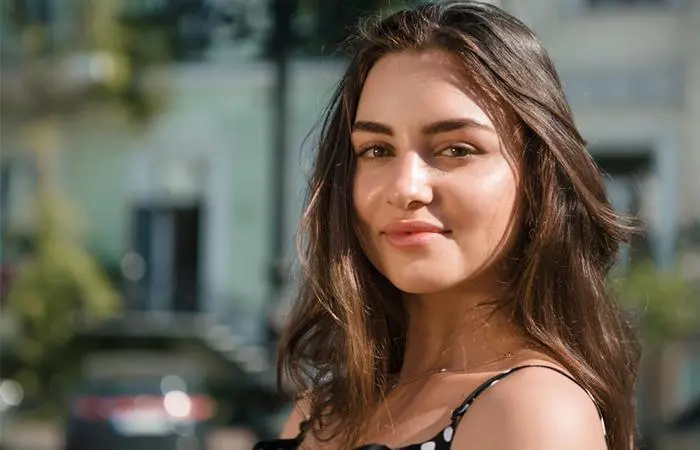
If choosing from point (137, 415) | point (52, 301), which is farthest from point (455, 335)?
point (52, 301)

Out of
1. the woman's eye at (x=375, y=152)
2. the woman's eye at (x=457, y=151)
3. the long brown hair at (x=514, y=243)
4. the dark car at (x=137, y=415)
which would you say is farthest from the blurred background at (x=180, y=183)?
the woman's eye at (x=457, y=151)

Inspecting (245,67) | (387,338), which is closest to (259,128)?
(245,67)

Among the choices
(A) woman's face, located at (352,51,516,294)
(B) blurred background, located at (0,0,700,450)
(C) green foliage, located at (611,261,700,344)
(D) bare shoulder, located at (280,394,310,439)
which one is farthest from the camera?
(B) blurred background, located at (0,0,700,450)

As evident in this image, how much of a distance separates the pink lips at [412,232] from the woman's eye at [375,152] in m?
0.09

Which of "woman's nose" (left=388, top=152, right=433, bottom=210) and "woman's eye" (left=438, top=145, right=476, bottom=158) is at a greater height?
"woman's eye" (left=438, top=145, right=476, bottom=158)

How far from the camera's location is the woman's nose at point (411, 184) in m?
1.31

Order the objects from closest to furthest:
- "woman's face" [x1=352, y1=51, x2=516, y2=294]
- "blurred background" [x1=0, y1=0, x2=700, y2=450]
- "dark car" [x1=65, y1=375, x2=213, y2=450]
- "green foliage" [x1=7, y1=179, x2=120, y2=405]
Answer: "woman's face" [x1=352, y1=51, x2=516, y2=294], "dark car" [x1=65, y1=375, x2=213, y2=450], "blurred background" [x1=0, y1=0, x2=700, y2=450], "green foliage" [x1=7, y1=179, x2=120, y2=405]

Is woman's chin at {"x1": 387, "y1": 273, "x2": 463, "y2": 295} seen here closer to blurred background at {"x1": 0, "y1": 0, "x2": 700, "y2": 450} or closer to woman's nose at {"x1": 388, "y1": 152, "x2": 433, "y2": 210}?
woman's nose at {"x1": 388, "y1": 152, "x2": 433, "y2": 210}

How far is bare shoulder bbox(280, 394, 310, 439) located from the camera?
160cm

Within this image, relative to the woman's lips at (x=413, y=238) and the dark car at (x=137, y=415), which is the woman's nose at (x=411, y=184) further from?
the dark car at (x=137, y=415)

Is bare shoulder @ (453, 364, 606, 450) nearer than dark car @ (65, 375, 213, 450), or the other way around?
bare shoulder @ (453, 364, 606, 450)

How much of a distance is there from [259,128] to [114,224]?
104 inches

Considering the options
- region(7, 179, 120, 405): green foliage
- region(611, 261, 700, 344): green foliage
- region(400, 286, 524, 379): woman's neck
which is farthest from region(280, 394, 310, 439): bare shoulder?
region(7, 179, 120, 405): green foliage

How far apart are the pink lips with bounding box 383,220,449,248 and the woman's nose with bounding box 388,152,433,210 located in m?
0.02
